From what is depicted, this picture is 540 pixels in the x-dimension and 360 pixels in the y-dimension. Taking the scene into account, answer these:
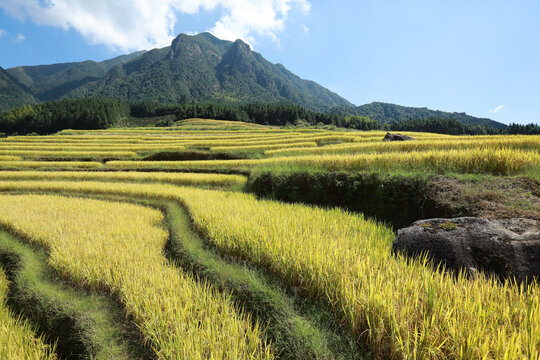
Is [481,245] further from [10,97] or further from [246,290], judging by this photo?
[10,97]

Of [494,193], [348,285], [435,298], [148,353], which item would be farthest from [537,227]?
[148,353]

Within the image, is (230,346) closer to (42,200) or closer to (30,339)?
(30,339)

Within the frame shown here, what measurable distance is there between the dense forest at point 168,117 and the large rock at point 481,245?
240 feet

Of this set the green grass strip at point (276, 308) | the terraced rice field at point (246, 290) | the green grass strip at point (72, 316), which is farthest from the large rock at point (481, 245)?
the green grass strip at point (72, 316)

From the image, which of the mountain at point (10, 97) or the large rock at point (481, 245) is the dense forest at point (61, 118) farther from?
the mountain at point (10, 97)

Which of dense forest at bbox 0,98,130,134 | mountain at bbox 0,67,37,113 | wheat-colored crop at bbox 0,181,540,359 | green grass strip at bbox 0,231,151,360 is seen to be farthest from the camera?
mountain at bbox 0,67,37,113

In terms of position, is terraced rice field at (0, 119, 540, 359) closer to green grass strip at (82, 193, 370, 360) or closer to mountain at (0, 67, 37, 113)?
green grass strip at (82, 193, 370, 360)

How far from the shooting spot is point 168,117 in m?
92.9

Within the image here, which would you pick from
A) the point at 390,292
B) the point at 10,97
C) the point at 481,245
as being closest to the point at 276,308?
the point at 390,292

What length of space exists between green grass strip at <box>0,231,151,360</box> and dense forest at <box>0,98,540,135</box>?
7516cm

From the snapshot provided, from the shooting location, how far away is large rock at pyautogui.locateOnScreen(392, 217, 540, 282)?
3.71m

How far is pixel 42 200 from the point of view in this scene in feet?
35.0

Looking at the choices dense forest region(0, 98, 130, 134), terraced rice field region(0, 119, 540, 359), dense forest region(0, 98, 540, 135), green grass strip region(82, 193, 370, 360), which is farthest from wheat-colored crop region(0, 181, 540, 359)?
dense forest region(0, 98, 130, 134)

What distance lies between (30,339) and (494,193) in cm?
993
